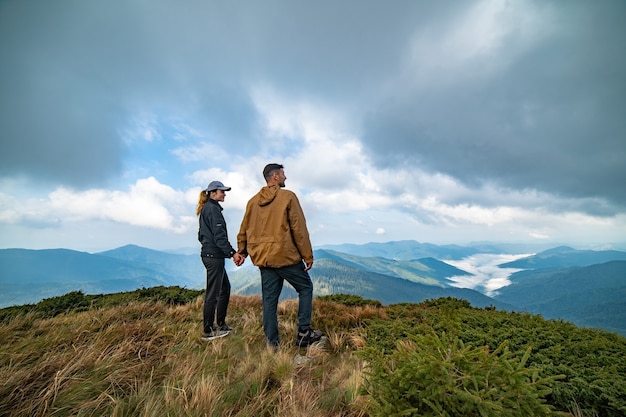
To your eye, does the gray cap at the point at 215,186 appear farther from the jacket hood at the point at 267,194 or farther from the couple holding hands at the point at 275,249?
the jacket hood at the point at 267,194

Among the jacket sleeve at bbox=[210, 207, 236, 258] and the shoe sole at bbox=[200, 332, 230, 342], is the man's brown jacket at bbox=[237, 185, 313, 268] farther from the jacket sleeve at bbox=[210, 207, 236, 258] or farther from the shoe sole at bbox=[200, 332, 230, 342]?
the shoe sole at bbox=[200, 332, 230, 342]

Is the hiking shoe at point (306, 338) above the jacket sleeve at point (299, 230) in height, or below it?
below

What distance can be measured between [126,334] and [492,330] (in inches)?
239

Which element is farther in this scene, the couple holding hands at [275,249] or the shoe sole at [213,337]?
the shoe sole at [213,337]

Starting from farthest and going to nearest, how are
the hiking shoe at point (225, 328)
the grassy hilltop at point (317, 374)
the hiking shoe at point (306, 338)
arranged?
the hiking shoe at point (225, 328)
the hiking shoe at point (306, 338)
the grassy hilltop at point (317, 374)

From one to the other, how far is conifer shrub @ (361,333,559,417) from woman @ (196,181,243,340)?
3.82 m

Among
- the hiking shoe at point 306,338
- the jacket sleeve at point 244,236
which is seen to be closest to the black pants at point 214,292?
the jacket sleeve at point 244,236

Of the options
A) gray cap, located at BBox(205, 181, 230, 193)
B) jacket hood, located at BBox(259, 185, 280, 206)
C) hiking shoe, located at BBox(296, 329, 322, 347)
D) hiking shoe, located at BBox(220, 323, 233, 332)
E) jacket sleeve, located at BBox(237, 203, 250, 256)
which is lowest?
hiking shoe, located at BBox(220, 323, 233, 332)

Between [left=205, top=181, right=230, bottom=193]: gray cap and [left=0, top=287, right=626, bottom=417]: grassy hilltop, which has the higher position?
[left=205, top=181, right=230, bottom=193]: gray cap

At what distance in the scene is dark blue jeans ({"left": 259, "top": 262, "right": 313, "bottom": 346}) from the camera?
4.65 meters

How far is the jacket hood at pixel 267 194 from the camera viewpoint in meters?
4.70

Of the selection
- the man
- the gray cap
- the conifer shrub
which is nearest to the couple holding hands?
the man

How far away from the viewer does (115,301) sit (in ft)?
28.5

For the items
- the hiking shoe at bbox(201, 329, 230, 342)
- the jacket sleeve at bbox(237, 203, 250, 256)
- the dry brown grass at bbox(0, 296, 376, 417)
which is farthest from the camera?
the hiking shoe at bbox(201, 329, 230, 342)
